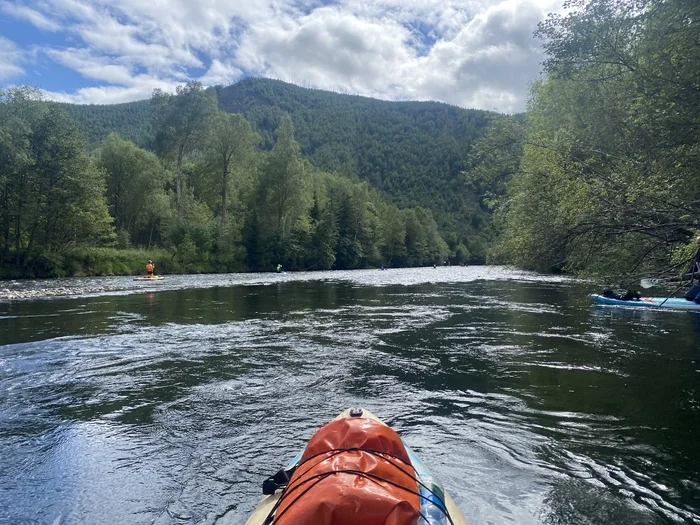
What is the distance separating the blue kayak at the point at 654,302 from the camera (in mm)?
15070

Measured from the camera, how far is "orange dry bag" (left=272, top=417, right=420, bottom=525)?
8.29 ft

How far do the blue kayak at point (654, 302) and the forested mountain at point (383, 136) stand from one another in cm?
9280

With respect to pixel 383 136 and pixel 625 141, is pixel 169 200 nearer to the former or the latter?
pixel 625 141

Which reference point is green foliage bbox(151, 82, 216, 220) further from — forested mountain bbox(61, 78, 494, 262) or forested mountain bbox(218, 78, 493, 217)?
forested mountain bbox(218, 78, 493, 217)

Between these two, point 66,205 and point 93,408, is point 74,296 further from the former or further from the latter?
point 93,408

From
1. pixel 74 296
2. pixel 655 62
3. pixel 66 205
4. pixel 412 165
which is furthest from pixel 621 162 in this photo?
pixel 412 165

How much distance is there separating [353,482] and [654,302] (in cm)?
1770

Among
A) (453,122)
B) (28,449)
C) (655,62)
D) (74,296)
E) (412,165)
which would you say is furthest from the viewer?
(453,122)

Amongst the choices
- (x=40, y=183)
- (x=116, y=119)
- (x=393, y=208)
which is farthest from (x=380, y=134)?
(x=40, y=183)

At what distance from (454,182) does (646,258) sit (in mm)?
145736

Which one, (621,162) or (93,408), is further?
(621,162)

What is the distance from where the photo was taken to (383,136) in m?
181

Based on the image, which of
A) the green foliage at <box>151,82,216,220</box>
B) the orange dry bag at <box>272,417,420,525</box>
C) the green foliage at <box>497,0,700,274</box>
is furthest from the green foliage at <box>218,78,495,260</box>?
the orange dry bag at <box>272,417,420,525</box>

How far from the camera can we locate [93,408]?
22.8 feet
